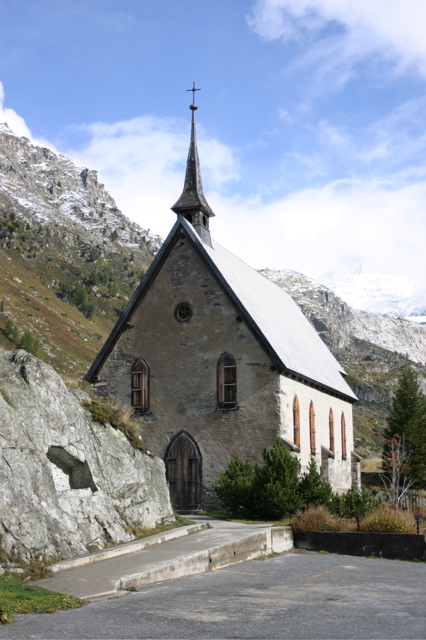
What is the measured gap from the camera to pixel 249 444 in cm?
2530

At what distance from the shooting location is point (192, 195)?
101 feet

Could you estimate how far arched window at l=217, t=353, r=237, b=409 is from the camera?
25.9 meters

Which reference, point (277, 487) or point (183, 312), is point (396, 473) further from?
point (183, 312)

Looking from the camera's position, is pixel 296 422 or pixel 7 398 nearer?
pixel 7 398

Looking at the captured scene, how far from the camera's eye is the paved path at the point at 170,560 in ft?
36.0

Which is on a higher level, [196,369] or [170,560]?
[196,369]

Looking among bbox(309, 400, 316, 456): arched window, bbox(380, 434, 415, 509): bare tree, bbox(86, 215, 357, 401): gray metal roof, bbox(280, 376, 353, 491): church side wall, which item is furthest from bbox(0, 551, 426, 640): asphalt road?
bbox(309, 400, 316, 456): arched window

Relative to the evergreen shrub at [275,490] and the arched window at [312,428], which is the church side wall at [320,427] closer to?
the arched window at [312,428]

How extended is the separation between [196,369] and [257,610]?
17.1m

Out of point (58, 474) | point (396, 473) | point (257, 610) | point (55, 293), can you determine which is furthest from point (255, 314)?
point (55, 293)

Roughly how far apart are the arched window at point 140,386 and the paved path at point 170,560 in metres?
9.39

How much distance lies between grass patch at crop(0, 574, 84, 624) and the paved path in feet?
1.30

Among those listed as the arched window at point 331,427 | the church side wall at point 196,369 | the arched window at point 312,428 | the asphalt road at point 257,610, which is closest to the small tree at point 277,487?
the church side wall at point 196,369

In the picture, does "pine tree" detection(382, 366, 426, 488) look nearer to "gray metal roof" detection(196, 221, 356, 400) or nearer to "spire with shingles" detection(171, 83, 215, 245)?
"gray metal roof" detection(196, 221, 356, 400)
